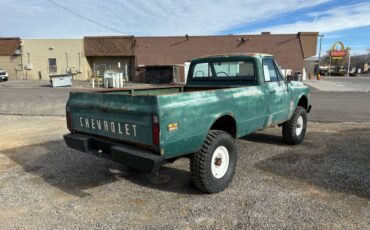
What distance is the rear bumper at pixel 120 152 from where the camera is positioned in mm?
3570

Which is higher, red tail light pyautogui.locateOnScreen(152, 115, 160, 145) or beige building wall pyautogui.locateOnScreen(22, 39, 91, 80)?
beige building wall pyautogui.locateOnScreen(22, 39, 91, 80)

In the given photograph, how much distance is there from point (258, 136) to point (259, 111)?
2661 millimetres

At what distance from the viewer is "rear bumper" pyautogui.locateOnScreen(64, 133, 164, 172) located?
3.57 m

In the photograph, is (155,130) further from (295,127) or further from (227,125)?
(295,127)

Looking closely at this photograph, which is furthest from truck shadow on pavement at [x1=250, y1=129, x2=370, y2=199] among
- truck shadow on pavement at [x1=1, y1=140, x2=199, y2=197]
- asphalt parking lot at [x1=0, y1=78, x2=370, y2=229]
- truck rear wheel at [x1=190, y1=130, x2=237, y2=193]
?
truck shadow on pavement at [x1=1, y1=140, x2=199, y2=197]

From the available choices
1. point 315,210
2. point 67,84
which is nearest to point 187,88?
point 315,210

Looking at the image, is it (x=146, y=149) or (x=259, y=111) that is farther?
(x=259, y=111)

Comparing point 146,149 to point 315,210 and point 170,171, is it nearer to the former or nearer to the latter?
point 170,171

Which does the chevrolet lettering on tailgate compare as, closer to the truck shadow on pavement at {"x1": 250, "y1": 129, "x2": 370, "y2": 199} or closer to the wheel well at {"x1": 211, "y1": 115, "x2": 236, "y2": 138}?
the wheel well at {"x1": 211, "y1": 115, "x2": 236, "y2": 138}

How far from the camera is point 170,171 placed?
5312 millimetres

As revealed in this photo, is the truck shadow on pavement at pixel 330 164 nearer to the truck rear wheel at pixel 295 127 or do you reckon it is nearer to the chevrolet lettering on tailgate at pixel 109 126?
the truck rear wheel at pixel 295 127

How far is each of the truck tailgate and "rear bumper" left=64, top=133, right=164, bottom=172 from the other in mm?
104

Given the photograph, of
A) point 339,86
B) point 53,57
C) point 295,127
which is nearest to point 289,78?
point 295,127

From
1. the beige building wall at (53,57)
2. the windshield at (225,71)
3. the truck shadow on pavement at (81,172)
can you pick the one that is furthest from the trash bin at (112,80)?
the windshield at (225,71)
